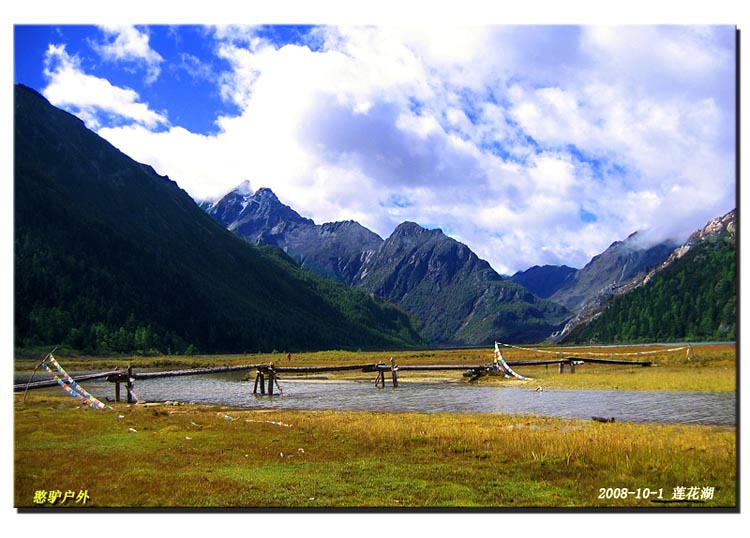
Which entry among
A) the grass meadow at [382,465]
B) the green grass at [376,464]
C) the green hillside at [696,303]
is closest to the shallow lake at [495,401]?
the grass meadow at [382,465]

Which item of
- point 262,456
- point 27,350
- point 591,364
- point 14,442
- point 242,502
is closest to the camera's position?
point 242,502

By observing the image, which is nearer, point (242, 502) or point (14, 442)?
point (242, 502)

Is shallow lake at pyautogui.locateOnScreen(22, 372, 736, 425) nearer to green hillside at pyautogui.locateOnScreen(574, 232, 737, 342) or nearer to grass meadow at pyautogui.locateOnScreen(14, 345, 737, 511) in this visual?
grass meadow at pyautogui.locateOnScreen(14, 345, 737, 511)

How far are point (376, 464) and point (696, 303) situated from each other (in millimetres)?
48576

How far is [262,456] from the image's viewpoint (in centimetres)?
1800

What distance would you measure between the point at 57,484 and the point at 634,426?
19269 mm

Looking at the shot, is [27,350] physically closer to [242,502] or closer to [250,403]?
[250,403]

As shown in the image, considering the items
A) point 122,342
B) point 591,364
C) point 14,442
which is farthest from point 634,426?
point 122,342

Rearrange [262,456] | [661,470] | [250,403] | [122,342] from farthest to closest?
[122,342], [250,403], [262,456], [661,470]

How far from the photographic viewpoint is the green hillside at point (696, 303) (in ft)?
73.8

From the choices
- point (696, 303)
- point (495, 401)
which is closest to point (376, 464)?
point (495, 401)

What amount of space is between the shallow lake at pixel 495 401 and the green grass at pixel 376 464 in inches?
131

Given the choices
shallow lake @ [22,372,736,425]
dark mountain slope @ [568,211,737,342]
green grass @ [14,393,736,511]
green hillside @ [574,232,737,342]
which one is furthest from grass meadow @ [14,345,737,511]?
dark mountain slope @ [568,211,737,342]

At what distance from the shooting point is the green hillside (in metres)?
22.5
